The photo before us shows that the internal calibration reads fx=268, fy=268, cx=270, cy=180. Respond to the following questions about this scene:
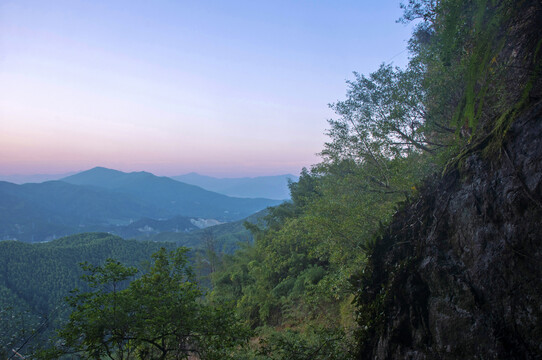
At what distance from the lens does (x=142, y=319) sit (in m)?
4.51

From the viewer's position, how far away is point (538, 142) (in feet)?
10.5

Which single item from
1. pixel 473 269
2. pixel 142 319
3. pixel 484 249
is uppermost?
pixel 484 249

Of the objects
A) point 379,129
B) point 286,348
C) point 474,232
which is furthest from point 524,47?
point 286,348

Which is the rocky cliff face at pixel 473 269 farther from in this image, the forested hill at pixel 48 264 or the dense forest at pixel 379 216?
the forested hill at pixel 48 264

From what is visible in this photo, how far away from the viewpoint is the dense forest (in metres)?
3.59

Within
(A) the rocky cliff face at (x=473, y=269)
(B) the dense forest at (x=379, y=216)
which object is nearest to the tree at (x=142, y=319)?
(B) the dense forest at (x=379, y=216)

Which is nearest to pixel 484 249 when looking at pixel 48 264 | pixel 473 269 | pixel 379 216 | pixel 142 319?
pixel 473 269

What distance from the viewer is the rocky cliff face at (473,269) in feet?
9.78

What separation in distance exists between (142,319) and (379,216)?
7.29 metres

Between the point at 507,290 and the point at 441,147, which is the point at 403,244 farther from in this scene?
the point at 441,147

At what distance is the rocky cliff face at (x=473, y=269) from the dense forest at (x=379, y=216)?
0.11ft

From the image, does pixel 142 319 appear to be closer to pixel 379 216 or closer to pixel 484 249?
pixel 484 249

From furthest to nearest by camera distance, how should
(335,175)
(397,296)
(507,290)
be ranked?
(335,175), (397,296), (507,290)

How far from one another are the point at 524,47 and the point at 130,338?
7266 millimetres
